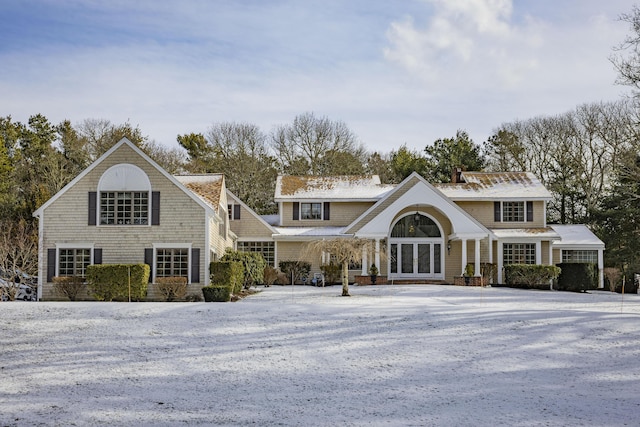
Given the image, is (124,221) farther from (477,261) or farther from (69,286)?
(477,261)

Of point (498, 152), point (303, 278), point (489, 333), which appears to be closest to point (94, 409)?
point (489, 333)

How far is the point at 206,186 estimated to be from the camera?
30.8 m

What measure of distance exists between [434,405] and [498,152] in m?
44.0

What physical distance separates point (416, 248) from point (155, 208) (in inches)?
549

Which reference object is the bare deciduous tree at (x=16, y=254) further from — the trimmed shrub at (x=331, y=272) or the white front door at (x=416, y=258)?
the white front door at (x=416, y=258)

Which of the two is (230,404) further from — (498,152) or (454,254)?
(498,152)

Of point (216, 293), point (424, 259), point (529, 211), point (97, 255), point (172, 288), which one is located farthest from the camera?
point (529, 211)

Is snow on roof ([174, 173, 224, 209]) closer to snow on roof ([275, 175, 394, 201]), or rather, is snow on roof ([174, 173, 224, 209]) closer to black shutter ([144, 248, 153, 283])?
black shutter ([144, 248, 153, 283])

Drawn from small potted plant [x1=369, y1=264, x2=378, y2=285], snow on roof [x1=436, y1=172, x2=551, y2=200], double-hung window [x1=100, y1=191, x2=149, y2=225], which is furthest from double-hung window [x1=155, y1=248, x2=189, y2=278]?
snow on roof [x1=436, y1=172, x2=551, y2=200]

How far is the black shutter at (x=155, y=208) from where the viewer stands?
88.9ft

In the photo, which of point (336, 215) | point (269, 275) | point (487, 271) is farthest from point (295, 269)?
point (487, 271)

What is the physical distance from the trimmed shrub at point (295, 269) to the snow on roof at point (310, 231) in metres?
1.37

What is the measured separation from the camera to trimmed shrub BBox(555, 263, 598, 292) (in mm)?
31938

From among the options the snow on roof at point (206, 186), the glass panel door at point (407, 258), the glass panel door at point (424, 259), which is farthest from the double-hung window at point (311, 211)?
the snow on roof at point (206, 186)
